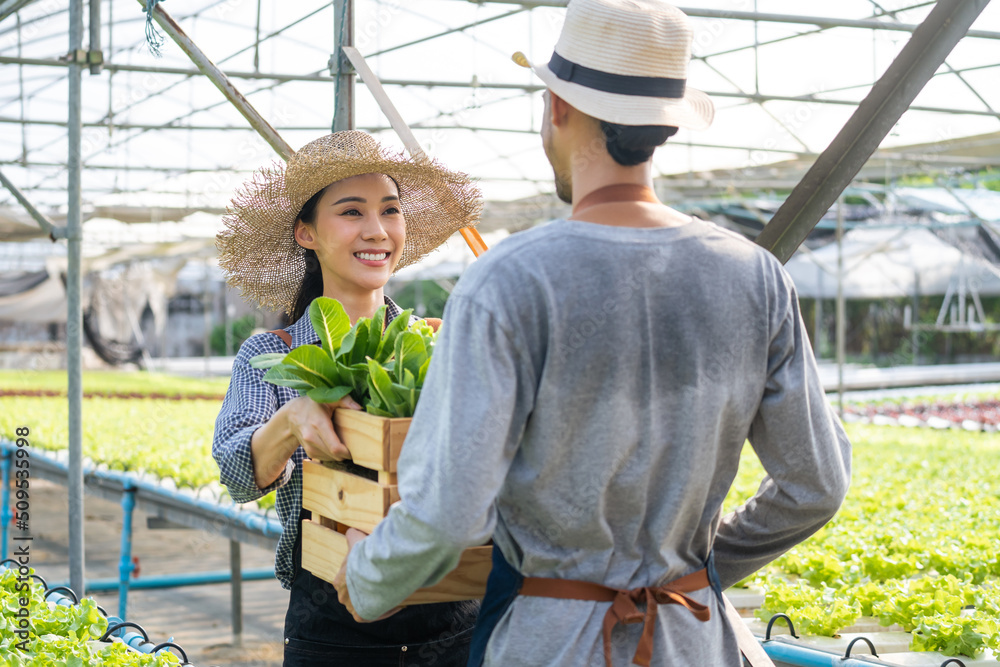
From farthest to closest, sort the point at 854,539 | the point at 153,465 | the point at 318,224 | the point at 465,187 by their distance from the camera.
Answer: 1. the point at 153,465
2. the point at 854,539
3. the point at 465,187
4. the point at 318,224

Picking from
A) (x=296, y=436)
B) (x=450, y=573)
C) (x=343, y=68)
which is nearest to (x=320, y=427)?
(x=296, y=436)

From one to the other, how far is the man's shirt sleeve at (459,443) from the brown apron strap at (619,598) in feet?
0.41

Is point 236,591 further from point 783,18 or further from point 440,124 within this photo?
point 440,124

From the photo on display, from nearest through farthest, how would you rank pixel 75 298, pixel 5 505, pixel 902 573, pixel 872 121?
pixel 872 121 → pixel 902 573 → pixel 75 298 → pixel 5 505

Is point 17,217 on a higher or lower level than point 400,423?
lower

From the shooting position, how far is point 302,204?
2.02 meters

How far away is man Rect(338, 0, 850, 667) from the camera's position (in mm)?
1096

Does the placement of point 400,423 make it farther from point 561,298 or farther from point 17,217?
point 17,217

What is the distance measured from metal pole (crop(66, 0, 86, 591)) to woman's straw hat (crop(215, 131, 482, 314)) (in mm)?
1810

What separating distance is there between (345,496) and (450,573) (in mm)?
207

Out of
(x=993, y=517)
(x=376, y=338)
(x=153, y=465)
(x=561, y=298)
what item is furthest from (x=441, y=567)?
(x=153, y=465)

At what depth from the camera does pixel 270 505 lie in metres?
4.09

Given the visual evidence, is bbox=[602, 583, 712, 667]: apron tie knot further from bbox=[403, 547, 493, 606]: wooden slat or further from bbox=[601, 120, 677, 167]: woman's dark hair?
bbox=[601, 120, 677, 167]: woman's dark hair

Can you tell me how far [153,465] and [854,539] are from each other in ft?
11.8
